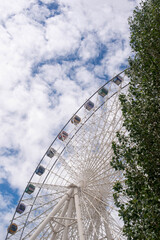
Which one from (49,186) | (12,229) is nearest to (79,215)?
(49,186)

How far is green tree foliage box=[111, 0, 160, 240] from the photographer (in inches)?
269

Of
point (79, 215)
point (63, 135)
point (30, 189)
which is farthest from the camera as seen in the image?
point (63, 135)

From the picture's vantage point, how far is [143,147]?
7859mm

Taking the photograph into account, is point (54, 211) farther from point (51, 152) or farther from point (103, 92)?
point (103, 92)

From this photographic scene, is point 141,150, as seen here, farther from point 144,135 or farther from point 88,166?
point 88,166

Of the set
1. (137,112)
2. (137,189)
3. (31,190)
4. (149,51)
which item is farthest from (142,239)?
(31,190)

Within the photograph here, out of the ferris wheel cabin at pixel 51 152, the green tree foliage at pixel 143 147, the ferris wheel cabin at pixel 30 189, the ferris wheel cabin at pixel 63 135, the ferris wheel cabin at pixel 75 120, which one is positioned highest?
the ferris wheel cabin at pixel 75 120

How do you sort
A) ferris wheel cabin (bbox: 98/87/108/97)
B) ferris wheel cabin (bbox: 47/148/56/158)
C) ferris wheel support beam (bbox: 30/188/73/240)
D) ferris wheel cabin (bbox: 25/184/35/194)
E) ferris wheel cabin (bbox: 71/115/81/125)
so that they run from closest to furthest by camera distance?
ferris wheel support beam (bbox: 30/188/73/240) → ferris wheel cabin (bbox: 98/87/108/97) → ferris wheel cabin (bbox: 25/184/35/194) → ferris wheel cabin (bbox: 47/148/56/158) → ferris wheel cabin (bbox: 71/115/81/125)

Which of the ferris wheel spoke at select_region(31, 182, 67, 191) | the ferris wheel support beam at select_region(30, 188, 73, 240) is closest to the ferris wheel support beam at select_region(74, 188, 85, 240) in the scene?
the ferris wheel support beam at select_region(30, 188, 73, 240)

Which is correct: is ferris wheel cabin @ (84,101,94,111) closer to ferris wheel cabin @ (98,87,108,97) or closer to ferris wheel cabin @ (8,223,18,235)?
ferris wheel cabin @ (98,87,108,97)

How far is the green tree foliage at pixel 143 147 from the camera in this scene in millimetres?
6840

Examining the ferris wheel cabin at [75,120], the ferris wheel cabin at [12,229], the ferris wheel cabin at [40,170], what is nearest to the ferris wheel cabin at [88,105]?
the ferris wheel cabin at [75,120]

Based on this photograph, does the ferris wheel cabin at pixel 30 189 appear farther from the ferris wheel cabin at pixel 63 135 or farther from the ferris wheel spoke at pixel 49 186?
the ferris wheel cabin at pixel 63 135

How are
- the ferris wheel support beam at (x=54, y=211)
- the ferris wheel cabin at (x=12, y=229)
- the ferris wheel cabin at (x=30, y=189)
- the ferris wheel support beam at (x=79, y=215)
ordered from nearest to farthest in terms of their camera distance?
the ferris wheel support beam at (x=79, y=215) → the ferris wheel support beam at (x=54, y=211) → the ferris wheel cabin at (x=12, y=229) → the ferris wheel cabin at (x=30, y=189)
